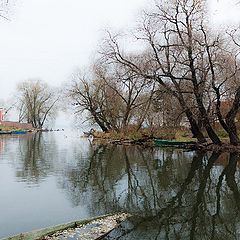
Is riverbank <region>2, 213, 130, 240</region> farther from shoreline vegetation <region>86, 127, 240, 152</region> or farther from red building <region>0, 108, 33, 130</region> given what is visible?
red building <region>0, 108, 33, 130</region>

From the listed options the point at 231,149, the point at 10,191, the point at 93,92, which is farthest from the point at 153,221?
the point at 93,92

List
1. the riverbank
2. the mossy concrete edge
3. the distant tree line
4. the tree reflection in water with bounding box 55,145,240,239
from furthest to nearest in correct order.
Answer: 1. the distant tree line
2. the tree reflection in water with bounding box 55,145,240,239
3. the riverbank
4. the mossy concrete edge

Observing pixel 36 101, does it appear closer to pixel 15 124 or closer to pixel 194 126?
pixel 15 124

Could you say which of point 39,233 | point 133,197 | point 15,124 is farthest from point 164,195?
point 15,124

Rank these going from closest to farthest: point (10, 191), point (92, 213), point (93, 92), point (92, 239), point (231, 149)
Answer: point (92, 239), point (92, 213), point (10, 191), point (231, 149), point (93, 92)

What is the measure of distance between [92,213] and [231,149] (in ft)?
54.5

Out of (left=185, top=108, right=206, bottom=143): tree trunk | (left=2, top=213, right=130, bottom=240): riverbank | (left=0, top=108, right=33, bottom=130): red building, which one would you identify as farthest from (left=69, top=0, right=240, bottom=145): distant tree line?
(left=0, top=108, right=33, bottom=130): red building

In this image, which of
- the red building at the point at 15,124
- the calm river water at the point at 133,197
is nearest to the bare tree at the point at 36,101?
the red building at the point at 15,124

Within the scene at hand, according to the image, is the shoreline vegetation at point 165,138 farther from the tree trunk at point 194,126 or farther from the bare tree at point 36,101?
the bare tree at point 36,101

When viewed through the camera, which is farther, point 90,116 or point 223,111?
point 90,116

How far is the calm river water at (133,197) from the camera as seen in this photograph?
771 cm

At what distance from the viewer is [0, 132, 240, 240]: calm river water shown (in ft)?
25.3

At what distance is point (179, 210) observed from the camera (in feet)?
30.2

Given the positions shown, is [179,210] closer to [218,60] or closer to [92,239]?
[92,239]
